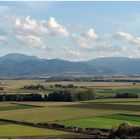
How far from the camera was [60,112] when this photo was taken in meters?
56.4

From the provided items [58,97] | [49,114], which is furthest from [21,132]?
[58,97]

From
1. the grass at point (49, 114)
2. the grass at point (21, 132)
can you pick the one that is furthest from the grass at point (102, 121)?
the grass at point (21, 132)

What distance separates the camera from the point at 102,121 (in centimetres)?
4709

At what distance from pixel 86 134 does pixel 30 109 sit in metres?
24.0

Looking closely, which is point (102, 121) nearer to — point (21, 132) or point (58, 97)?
point (21, 132)

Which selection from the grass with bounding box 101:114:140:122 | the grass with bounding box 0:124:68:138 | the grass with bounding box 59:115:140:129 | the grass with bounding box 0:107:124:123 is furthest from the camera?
the grass with bounding box 0:107:124:123

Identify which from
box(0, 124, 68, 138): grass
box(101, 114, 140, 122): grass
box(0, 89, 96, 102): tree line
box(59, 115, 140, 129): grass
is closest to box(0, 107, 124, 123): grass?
box(101, 114, 140, 122): grass

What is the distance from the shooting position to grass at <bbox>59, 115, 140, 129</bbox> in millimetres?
43688

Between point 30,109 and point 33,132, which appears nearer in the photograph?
point 33,132

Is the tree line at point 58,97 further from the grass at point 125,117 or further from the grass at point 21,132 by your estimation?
the grass at point 21,132

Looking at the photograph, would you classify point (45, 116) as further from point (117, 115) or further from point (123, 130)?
point (123, 130)

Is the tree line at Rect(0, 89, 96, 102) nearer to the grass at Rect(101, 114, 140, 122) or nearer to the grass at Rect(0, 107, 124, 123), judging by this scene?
the grass at Rect(0, 107, 124, 123)

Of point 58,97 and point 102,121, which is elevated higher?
point 58,97

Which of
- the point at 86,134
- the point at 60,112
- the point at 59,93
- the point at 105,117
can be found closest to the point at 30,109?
the point at 60,112
